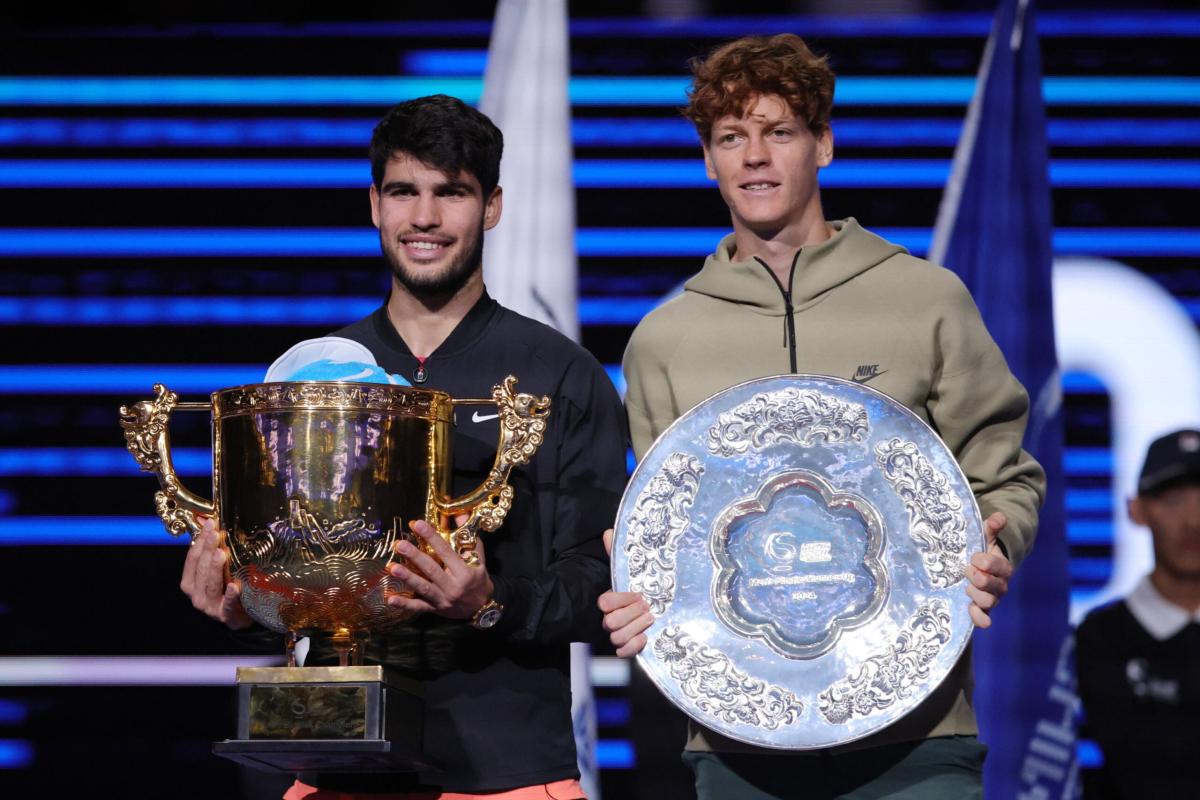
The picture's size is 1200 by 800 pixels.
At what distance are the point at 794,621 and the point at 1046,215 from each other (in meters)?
1.74

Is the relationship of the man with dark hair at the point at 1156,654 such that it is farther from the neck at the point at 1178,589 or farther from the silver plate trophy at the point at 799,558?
the silver plate trophy at the point at 799,558

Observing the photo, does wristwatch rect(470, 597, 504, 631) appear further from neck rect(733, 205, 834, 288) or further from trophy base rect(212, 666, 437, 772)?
neck rect(733, 205, 834, 288)

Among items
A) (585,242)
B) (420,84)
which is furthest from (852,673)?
(420,84)


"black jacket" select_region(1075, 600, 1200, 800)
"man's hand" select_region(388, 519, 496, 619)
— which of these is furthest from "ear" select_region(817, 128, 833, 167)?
"black jacket" select_region(1075, 600, 1200, 800)

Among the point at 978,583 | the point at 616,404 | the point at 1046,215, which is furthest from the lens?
the point at 1046,215

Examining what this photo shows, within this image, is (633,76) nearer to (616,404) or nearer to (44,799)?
(616,404)

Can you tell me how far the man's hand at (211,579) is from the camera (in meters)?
2.16

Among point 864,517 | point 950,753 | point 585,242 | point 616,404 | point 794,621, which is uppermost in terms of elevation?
point 585,242

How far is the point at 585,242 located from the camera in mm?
3711

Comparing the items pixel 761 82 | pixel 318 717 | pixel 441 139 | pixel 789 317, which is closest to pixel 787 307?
pixel 789 317

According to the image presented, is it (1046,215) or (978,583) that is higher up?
(1046,215)

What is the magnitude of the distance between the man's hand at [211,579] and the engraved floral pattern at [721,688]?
23.9 inches

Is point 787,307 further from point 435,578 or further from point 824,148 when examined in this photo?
point 435,578

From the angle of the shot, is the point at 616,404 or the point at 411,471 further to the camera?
the point at 616,404
